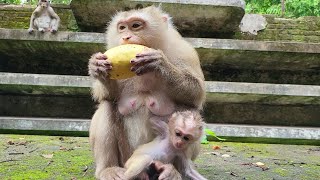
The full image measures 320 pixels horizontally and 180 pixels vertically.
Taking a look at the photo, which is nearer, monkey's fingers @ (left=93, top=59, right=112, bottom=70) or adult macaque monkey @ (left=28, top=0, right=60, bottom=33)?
monkey's fingers @ (left=93, top=59, right=112, bottom=70)

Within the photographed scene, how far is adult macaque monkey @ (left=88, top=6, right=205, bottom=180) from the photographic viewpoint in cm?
286

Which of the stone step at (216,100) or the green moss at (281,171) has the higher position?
the stone step at (216,100)

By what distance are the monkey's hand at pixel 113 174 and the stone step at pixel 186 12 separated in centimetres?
378

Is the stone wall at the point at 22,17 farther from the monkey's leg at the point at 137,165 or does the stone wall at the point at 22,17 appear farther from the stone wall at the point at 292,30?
the monkey's leg at the point at 137,165

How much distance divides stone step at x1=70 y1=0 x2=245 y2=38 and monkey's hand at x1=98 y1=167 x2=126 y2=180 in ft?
12.4

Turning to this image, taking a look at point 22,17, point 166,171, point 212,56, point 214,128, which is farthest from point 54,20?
point 166,171

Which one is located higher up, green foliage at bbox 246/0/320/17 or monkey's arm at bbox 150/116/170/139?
green foliage at bbox 246/0/320/17

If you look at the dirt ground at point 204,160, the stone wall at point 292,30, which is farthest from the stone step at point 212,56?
the dirt ground at point 204,160

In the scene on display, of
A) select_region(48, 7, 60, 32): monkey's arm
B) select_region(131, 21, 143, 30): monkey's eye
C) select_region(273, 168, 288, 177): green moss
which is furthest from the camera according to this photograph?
select_region(48, 7, 60, 32): monkey's arm

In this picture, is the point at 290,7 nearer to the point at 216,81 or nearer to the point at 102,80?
the point at 216,81

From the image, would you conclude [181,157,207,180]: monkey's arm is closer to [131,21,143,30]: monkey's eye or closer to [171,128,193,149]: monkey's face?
[171,128,193,149]: monkey's face

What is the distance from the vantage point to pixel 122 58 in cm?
267

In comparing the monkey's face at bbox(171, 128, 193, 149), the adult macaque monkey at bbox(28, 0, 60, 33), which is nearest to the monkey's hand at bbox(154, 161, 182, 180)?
the monkey's face at bbox(171, 128, 193, 149)

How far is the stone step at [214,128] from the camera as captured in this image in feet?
18.7
